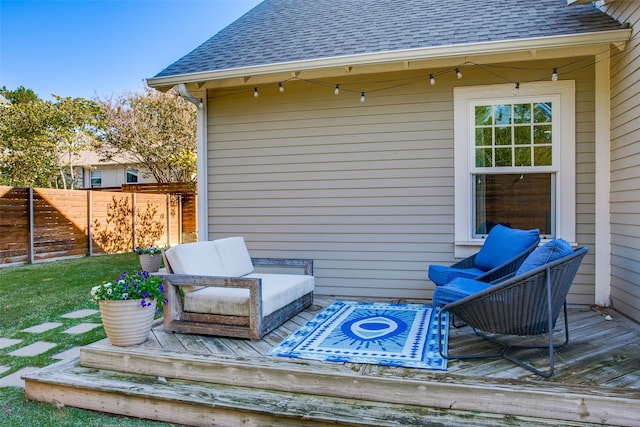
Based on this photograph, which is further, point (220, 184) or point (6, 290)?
point (6, 290)

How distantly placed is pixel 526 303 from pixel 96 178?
1996 centimetres

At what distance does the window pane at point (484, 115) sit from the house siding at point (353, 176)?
27 centimetres

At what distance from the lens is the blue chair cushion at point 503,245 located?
3.41 m

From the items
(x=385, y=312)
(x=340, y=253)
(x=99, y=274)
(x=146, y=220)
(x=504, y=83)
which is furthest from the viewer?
(x=146, y=220)

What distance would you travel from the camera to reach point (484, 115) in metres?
4.36

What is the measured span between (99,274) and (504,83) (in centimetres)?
700

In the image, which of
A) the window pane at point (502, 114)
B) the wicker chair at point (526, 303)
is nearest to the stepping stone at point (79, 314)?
the wicker chair at point (526, 303)

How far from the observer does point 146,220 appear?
451 inches

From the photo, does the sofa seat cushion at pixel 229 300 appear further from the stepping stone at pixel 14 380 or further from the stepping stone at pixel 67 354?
the stepping stone at pixel 14 380

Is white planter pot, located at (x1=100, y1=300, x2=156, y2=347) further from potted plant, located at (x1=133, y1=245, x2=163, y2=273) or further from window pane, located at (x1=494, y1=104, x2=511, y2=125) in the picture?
potted plant, located at (x1=133, y1=245, x2=163, y2=273)

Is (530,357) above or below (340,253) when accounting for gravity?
below

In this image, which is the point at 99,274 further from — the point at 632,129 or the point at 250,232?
the point at 632,129

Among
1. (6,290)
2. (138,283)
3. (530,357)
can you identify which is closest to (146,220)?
(6,290)

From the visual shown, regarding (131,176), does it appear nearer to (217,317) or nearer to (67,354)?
(67,354)
